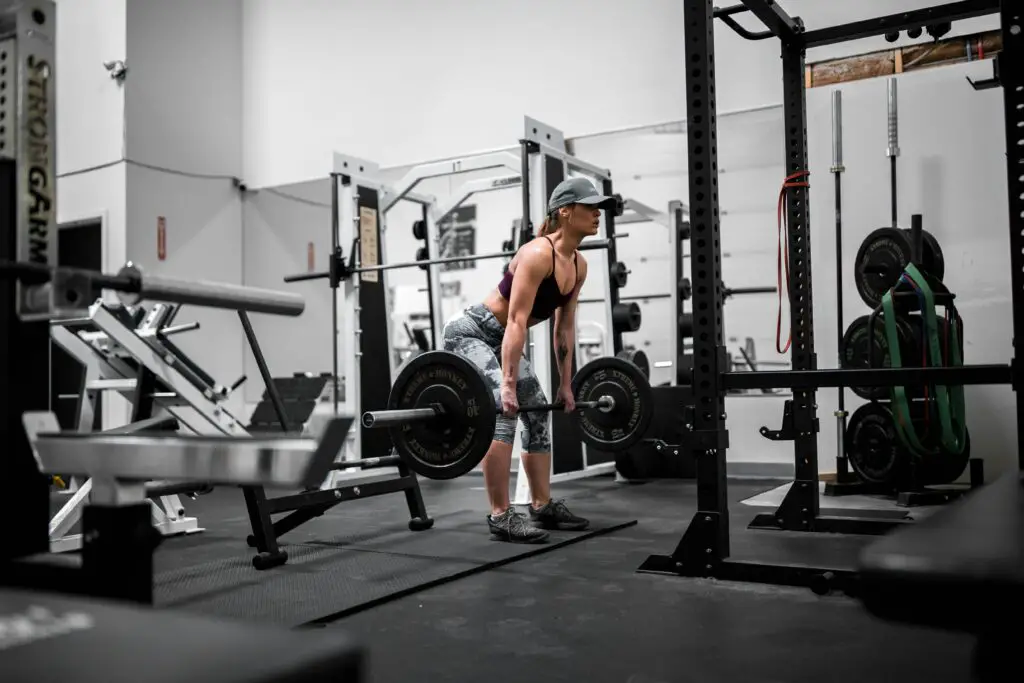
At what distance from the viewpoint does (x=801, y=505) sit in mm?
3510

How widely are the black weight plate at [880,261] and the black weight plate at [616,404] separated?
125cm

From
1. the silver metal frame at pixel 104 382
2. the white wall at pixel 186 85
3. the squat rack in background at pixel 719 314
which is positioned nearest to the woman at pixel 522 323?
the squat rack in background at pixel 719 314

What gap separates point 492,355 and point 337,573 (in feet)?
3.33

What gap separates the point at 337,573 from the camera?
2.97 m

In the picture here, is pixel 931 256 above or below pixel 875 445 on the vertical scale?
above

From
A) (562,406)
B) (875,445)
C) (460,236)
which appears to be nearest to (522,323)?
(562,406)

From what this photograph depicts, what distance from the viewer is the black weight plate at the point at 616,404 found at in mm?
3990

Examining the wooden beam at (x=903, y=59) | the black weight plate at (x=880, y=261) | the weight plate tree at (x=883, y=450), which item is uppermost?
the wooden beam at (x=903, y=59)

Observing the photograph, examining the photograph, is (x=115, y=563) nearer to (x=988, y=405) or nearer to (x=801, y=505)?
(x=801, y=505)

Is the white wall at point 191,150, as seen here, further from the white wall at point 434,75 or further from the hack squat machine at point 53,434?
the hack squat machine at point 53,434

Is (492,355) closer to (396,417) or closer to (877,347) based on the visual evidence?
(396,417)

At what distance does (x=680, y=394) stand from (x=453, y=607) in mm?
3187

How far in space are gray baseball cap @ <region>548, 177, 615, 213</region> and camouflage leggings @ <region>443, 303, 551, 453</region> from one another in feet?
1.68

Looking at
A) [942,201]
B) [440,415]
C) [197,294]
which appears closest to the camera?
[197,294]
